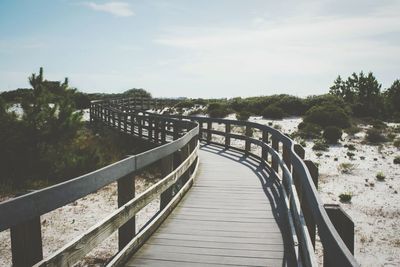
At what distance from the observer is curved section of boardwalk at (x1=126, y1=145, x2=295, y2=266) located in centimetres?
415

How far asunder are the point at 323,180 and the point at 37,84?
10301mm

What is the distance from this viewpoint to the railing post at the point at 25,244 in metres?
2.25

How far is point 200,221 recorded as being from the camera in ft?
18.3

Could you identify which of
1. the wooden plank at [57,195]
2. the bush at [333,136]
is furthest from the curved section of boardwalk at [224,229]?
the bush at [333,136]

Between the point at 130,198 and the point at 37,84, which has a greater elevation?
the point at 37,84

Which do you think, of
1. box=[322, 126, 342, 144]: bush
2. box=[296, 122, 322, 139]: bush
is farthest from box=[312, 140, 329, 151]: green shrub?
box=[296, 122, 322, 139]: bush

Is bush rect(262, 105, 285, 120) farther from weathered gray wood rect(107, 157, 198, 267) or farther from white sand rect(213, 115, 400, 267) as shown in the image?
weathered gray wood rect(107, 157, 198, 267)

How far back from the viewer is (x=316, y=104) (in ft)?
102

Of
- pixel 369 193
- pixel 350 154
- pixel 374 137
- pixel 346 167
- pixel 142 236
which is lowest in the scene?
pixel 369 193

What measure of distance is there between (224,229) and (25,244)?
335cm

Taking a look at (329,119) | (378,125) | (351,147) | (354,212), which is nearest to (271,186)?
(354,212)

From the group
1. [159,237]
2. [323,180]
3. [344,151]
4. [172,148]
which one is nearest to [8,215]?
[159,237]

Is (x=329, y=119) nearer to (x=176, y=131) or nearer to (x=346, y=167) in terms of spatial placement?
(x=346, y=167)

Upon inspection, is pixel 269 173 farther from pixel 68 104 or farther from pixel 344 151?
pixel 344 151
